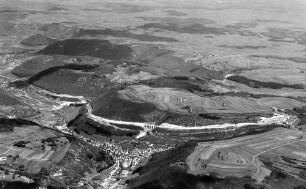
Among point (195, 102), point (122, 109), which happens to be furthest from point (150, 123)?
point (195, 102)

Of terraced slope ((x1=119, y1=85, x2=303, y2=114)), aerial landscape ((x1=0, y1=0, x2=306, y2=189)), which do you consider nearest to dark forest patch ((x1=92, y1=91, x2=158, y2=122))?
aerial landscape ((x1=0, y1=0, x2=306, y2=189))

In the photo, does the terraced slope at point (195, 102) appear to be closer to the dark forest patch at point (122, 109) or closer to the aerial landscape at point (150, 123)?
the aerial landscape at point (150, 123)

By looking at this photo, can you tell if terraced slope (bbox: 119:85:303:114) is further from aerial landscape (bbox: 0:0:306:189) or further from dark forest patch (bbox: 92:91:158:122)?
dark forest patch (bbox: 92:91:158:122)

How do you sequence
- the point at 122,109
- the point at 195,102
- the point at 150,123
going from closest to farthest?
the point at 150,123 → the point at 122,109 → the point at 195,102

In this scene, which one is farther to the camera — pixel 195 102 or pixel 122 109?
pixel 195 102

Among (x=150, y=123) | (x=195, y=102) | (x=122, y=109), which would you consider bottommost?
(x=150, y=123)

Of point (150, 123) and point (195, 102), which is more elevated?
point (195, 102)

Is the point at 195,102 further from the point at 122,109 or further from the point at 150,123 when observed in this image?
the point at 122,109

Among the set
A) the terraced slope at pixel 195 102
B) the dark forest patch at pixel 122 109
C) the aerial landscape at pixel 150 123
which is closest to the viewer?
the aerial landscape at pixel 150 123

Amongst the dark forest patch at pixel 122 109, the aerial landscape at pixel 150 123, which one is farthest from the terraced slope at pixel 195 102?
the dark forest patch at pixel 122 109

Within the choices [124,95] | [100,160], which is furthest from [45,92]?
[100,160]

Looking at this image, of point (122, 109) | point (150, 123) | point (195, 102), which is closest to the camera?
point (150, 123)

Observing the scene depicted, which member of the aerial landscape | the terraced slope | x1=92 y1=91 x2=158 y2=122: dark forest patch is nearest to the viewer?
the aerial landscape
